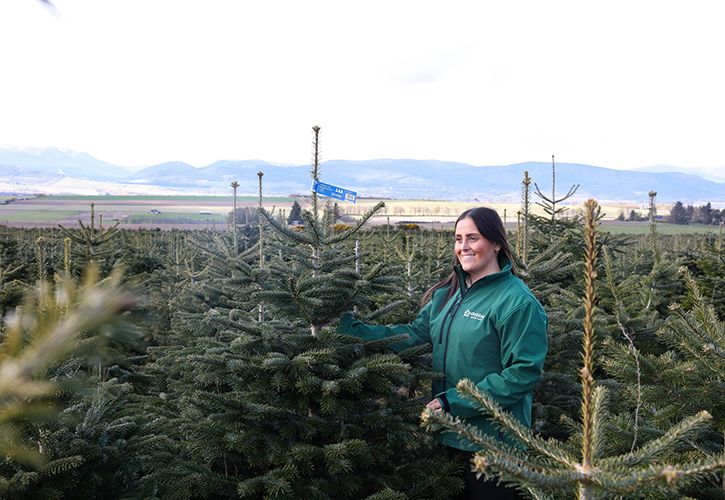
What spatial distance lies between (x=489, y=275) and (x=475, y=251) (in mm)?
194

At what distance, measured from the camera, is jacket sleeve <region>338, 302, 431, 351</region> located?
146 inches

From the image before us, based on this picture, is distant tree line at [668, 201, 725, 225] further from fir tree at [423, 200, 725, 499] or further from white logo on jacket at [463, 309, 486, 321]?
fir tree at [423, 200, 725, 499]

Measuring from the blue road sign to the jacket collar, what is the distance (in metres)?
0.90

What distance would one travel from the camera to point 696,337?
2676 mm

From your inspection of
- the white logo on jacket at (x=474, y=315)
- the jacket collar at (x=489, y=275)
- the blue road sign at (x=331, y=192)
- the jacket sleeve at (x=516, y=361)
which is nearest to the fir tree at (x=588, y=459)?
the jacket sleeve at (x=516, y=361)

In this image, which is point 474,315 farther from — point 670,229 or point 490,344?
point 670,229

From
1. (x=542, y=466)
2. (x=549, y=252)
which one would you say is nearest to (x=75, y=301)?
(x=542, y=466)

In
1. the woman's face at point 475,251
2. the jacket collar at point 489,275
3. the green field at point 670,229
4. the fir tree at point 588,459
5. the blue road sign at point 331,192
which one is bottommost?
the green field at point 670,229

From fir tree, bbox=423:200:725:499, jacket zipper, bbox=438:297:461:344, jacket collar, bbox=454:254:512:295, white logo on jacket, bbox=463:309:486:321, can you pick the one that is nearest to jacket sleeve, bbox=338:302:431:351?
jacket zipper, bbox=438:297:461:344

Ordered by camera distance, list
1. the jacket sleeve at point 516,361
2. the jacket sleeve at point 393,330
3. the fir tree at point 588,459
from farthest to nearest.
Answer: the jacket sleeve at point 393,330 → the jacket sleeve at point 516,361 → the fir tree at point 588,459

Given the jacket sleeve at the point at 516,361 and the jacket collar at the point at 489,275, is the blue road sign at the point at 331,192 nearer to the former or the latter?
the jacket collar at the point at 489,275

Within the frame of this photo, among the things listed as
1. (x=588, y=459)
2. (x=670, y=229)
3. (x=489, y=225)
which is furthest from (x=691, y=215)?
(x=588, y=459)

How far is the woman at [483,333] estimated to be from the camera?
9.96 ft

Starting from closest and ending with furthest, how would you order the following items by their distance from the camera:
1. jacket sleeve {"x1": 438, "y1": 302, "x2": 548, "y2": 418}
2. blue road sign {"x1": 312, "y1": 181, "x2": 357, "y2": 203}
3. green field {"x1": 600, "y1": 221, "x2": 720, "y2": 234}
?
jacket sleeve {"x1": 438, "y1": 302, "x2": 548, "y2": 418}, blue road sign {"x1": 312, "y1": 181, "x2": 357, "y2": 203}, green field {"x1": 600, "y1": 221, "x2": 720, "y2": 234}
